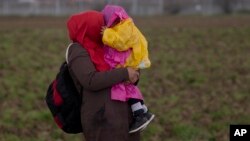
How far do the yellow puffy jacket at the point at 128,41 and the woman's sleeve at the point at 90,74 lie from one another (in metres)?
0.14

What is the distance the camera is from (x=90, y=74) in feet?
10.5

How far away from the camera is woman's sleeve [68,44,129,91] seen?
126 inches

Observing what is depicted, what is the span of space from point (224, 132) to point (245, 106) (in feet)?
4.14

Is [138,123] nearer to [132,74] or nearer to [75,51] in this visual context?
[132,74]

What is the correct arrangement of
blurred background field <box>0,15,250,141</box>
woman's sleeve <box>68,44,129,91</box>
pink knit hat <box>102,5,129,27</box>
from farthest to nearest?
blurred background field <box>0,15,250,141</box> < pink knit hat <box>102,5,129,27</box> < woman's sleeve <box>68,44,129,91</box>

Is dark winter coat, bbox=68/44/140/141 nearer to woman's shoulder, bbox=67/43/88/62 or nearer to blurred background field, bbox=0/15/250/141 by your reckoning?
woman's shoulder, bbox=67/43/88/62

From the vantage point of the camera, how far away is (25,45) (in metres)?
13.0

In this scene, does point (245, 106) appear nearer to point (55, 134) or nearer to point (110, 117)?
point (55, 134)

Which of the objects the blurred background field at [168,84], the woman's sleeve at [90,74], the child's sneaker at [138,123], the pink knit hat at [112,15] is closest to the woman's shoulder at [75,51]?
the woman's sleeve at [90,74]

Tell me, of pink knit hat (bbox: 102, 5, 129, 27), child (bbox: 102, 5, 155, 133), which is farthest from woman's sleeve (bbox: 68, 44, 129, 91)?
pink knit hat (bbox: 102, 5, 129, 27)

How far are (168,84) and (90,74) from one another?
5890mm

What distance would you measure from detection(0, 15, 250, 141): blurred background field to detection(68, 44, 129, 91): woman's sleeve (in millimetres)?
2856

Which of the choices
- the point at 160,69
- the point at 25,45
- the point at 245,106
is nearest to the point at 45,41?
the point at 25,45

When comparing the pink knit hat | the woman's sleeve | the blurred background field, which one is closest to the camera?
the woman's sleeve
